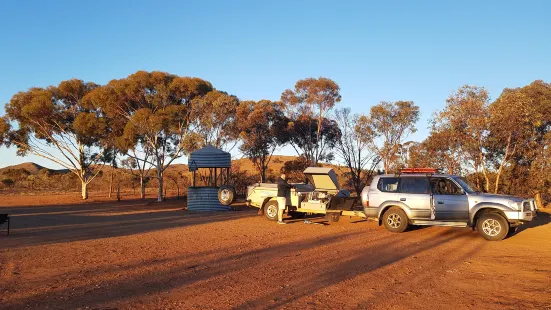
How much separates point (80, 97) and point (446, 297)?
35123mm

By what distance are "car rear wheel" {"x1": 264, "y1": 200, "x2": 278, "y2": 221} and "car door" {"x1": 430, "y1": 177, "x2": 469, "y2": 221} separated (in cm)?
639

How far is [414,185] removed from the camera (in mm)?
13719

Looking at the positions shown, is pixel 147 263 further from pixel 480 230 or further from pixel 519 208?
pixel 519 208

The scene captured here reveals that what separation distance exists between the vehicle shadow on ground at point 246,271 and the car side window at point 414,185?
1730 mm

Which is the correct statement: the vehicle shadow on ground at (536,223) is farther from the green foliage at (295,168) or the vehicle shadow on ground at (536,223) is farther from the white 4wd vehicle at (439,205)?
the green foliage at (295,168)

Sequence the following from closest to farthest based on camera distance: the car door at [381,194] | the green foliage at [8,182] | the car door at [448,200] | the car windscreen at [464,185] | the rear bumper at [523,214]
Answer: the rear bumper at [523,214]
the car door at [448,200]
the car windscreen at [464,185]
the car door at [381,194]
the green foliage at [8,182]

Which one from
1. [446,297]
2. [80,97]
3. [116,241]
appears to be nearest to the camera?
[446,297]

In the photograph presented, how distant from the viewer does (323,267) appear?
28.5 ft

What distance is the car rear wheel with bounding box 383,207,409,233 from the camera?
13656mm

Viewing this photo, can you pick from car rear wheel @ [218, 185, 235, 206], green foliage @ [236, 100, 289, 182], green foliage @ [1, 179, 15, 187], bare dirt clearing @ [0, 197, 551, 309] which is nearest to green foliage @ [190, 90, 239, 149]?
green foliage @ [236, 100, 289, 182]

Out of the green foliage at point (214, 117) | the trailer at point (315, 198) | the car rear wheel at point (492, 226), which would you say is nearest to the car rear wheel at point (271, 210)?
the trailer at point (315, 198)

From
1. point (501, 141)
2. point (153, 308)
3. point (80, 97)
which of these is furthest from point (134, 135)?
point (153, 308)

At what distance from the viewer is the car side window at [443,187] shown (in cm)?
1323

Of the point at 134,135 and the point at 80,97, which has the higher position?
the point at 80,97
